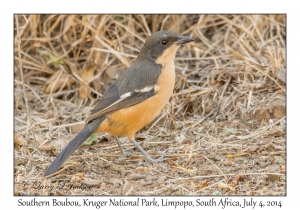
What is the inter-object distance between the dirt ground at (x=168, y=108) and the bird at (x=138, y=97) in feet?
1.32

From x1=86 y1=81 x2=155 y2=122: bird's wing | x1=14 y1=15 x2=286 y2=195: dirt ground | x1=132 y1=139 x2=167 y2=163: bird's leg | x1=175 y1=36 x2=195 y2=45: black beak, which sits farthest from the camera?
x1=175 y1=36 x2=195 y2=45: black beak

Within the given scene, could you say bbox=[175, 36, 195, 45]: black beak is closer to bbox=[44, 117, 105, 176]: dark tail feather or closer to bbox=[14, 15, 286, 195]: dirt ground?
bbox=[14, 15, 286, 195]: dirt ground

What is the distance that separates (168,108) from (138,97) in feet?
3.32

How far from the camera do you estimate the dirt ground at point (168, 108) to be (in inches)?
205

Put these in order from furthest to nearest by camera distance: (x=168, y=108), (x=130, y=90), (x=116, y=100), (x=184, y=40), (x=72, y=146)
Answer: (x=168, y=108) < (x=184, y=40) < (x=130, y=90) < (x=116, y=100) < (x=72, y=146)

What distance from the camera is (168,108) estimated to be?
6.68m

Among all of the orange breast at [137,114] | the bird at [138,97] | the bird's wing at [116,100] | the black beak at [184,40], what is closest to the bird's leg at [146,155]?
the bird at [138,97]

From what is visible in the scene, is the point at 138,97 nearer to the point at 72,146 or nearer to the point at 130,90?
the point at 130,90

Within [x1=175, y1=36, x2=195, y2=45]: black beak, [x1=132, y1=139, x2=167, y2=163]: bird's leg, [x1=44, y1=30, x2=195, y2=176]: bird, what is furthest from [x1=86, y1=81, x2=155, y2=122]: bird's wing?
[x1=175, y1=36, x2=195, y2=45]: black beak

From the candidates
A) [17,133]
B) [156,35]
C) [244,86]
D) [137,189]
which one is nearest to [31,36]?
[17,133]

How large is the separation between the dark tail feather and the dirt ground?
0.15 m

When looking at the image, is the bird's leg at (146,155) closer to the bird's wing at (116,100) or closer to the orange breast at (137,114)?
the orange breast at (137,114)

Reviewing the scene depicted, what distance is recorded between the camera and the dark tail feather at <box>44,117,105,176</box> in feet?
17.2

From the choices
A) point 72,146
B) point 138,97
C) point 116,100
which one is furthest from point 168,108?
point 72,146
